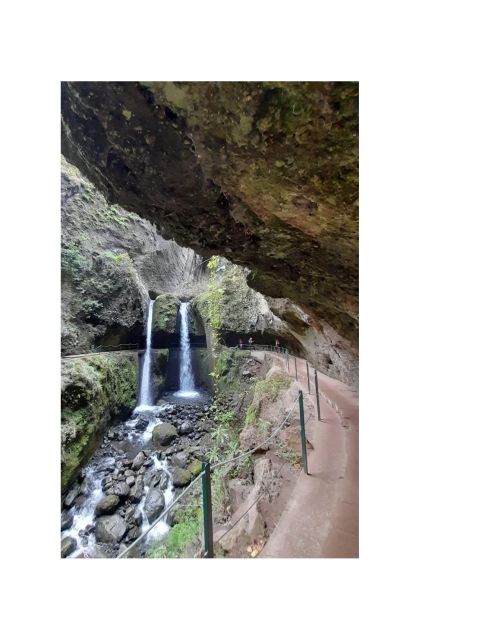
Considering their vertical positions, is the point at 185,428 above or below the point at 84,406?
below

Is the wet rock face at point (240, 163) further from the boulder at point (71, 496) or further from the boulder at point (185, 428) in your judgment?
the boulder at point (185, 428)

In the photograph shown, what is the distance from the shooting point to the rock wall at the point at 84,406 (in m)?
5.32

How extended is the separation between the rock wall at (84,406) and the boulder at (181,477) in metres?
2.22

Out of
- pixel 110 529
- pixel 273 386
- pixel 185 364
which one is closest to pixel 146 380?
pixel 185 364

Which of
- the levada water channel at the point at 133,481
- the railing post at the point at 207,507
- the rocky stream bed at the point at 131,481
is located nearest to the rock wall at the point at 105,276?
the levada water channel at the point at 133,481

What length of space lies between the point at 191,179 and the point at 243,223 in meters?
0.72

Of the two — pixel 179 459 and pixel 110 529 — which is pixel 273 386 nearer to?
pixel 179 459

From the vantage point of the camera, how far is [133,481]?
6.08 meters

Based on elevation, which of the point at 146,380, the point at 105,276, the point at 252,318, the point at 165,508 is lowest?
the point at 165,508

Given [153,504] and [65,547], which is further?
[153,504]

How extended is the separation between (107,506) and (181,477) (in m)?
1.69

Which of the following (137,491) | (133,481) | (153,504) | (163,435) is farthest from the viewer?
(163,435)

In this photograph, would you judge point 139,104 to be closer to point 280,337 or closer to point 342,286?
point 342,286

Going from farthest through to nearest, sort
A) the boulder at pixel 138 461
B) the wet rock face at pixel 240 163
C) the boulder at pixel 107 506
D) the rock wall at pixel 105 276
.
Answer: the rock wall at pixel 105 276
the boulder at pixel 138 461
the boulder at pixel 107 506
the wet rock face at pixel 240 163
